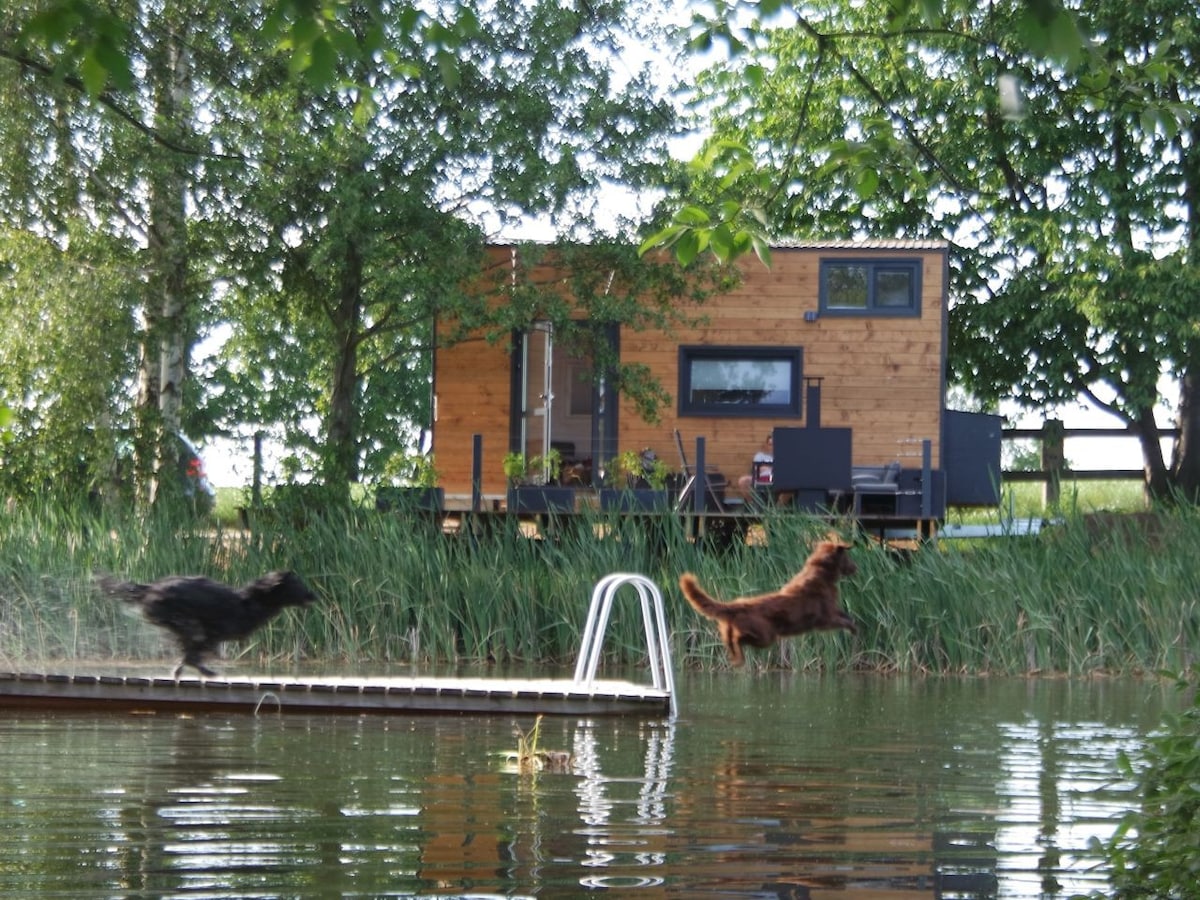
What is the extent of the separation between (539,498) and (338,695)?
833 cm

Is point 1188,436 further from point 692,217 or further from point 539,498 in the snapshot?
point 692,217

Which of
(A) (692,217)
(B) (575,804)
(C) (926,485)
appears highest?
(A) (692,217)

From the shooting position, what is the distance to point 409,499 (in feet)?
65.0

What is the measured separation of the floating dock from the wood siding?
10807mm

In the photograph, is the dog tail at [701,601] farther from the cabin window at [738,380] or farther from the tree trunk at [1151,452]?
the tree trunk at [1151,452]

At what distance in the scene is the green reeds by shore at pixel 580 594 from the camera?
1627 cm

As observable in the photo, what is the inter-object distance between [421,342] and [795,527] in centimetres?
2363

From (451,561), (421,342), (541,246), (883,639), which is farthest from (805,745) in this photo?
(421,342)

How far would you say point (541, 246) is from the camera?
71.4 feet

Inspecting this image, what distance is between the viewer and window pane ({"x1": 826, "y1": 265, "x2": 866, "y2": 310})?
76.3 feet

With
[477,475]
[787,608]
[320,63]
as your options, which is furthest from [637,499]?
[320,63]

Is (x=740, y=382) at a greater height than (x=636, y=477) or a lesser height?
greater

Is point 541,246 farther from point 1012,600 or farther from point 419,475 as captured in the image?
point 1012,600

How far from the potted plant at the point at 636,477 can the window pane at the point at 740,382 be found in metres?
1.19
